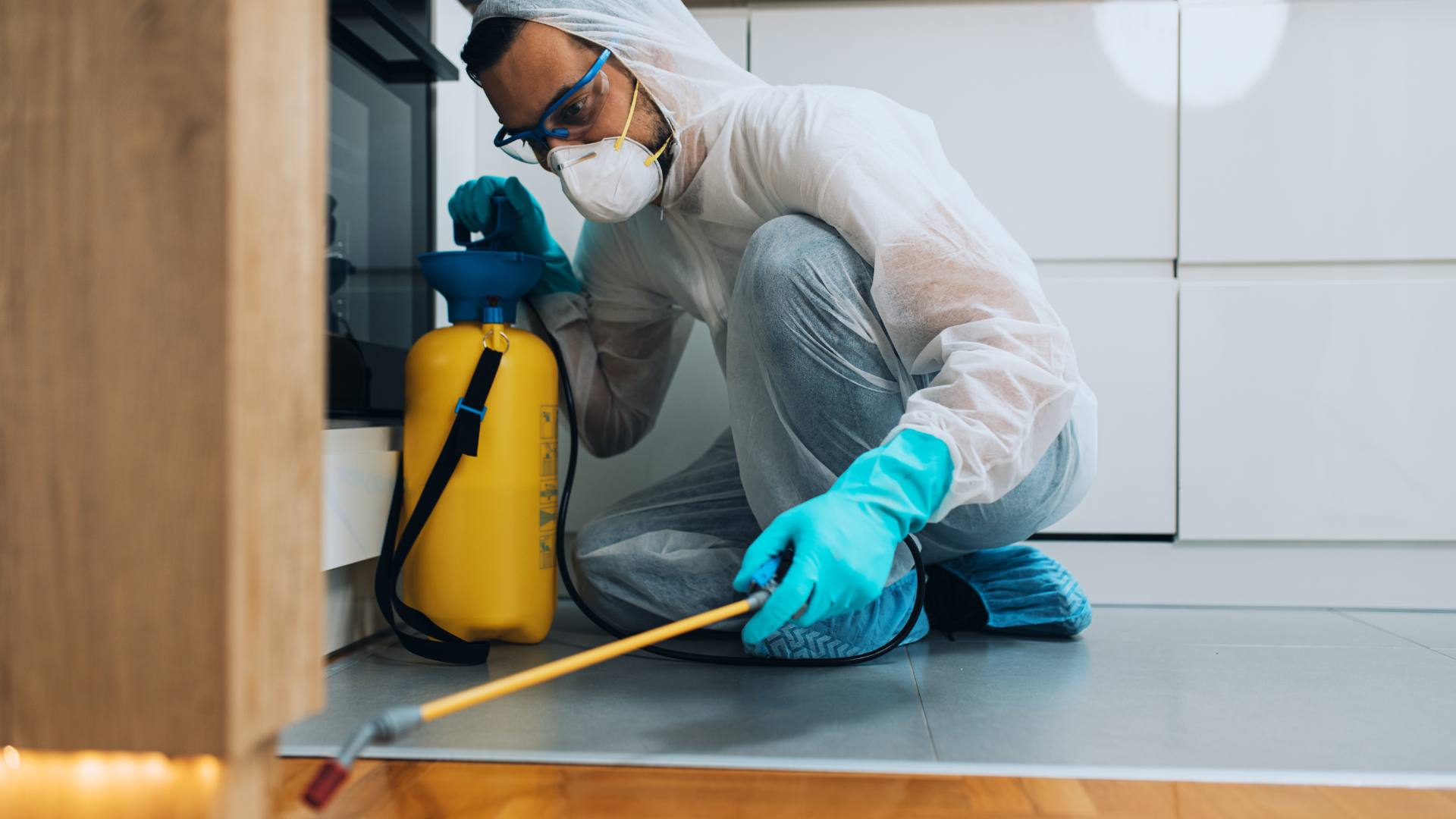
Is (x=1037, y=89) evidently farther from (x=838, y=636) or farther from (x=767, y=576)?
(x=767, y=576)

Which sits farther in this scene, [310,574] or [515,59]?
[515,59]

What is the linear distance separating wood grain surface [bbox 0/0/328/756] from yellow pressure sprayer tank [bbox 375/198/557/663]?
1.82 ft

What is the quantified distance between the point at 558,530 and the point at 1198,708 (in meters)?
0.68

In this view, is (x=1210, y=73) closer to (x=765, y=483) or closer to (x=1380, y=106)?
(x=1380, y=106)

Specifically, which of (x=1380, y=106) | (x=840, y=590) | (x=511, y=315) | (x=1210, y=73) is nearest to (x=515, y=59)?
(x=511, y=315)

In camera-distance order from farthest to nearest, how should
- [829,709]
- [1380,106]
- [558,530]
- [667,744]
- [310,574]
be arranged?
[1380,106] < [558,530] < [829,709] < [667,744] < [310,574]

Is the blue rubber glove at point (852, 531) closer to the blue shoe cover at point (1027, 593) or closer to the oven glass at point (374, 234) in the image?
the blue shoe cover at point (1027, 593)

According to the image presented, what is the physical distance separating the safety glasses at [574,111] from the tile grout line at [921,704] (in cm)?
67

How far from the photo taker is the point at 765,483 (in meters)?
1.02

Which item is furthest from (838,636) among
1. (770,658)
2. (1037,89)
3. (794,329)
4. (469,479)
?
(1037,89)

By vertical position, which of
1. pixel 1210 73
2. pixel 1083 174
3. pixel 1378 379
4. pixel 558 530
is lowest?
pixel 558 530

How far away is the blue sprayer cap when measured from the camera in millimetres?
1052

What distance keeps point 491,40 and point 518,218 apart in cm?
25

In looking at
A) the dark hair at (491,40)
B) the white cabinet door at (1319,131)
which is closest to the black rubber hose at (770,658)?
the dark hair at (491,40)
